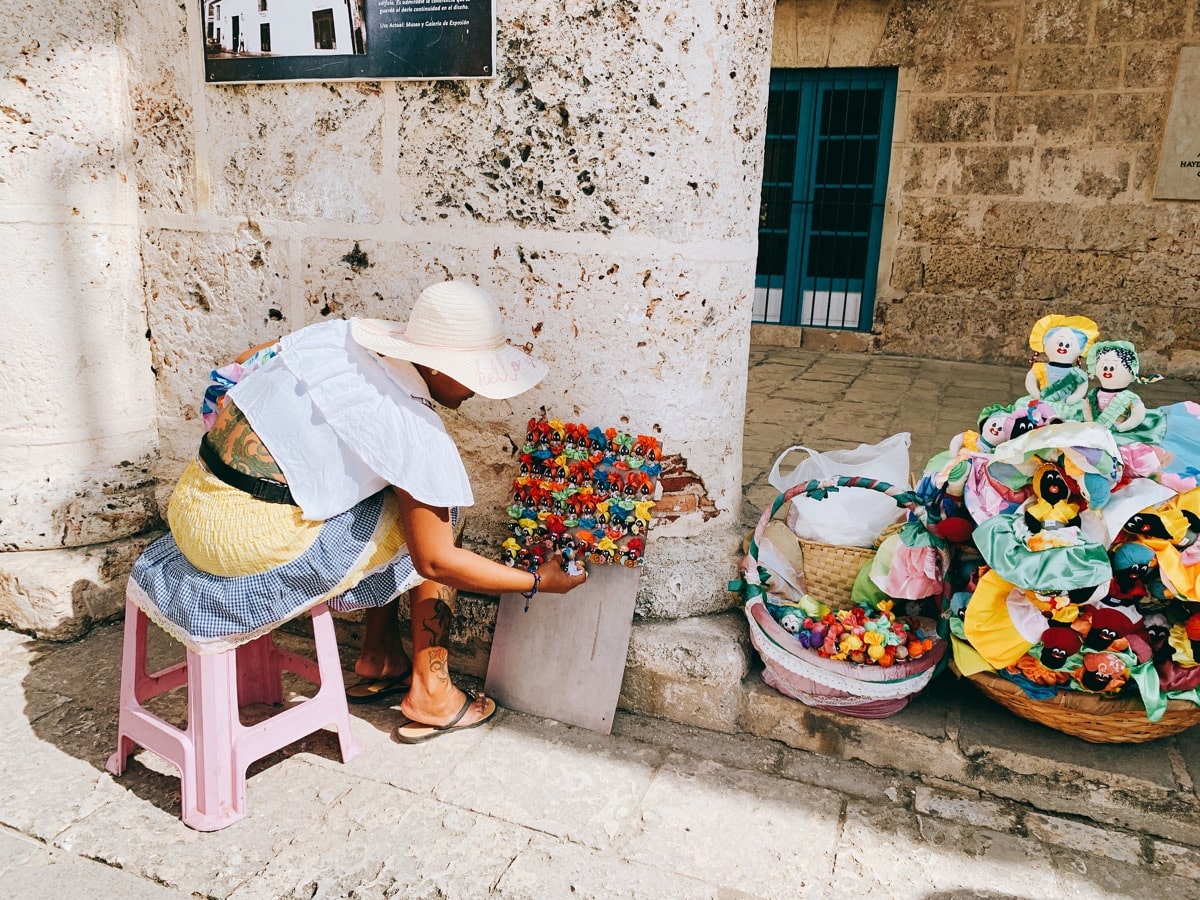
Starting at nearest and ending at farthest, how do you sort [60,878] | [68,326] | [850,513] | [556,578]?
[60,878] < [556,578] < [850,513] < [68,326]

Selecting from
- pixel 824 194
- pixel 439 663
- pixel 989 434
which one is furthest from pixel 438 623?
pixel 824 194

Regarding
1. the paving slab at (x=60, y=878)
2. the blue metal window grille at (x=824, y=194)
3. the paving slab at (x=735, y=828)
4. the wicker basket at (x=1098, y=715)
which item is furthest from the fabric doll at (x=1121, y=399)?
the blue metal window grille at (x=824, y=194)

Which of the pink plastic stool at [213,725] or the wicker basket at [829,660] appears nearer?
the pink plastic stool at [213,725]

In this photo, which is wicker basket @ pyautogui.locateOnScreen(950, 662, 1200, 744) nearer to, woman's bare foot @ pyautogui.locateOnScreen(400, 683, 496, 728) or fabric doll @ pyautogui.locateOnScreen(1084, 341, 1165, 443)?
fabric doll @ pyautogui.locateOnScreen(1084, 341, 1165, 443)

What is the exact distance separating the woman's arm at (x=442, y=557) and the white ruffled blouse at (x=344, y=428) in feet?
0.25

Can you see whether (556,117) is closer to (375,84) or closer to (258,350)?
(375,84)

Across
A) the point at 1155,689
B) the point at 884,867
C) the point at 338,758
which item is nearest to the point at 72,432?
the point at 338,758

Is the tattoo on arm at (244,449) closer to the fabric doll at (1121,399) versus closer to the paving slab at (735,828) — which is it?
the paving slab at (735,828)

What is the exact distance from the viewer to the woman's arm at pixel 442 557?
2.08 metres

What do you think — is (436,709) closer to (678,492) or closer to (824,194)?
(678,492)

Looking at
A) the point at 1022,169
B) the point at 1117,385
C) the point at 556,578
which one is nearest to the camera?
the point at 1117,385

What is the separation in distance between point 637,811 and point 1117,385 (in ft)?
5.09

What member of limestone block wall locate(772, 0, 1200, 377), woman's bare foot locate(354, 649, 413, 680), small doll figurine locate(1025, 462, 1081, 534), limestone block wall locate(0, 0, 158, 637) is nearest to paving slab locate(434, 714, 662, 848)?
woman's bare foot locate(354, 649, 413, 680)

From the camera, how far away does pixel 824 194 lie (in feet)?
23.8
